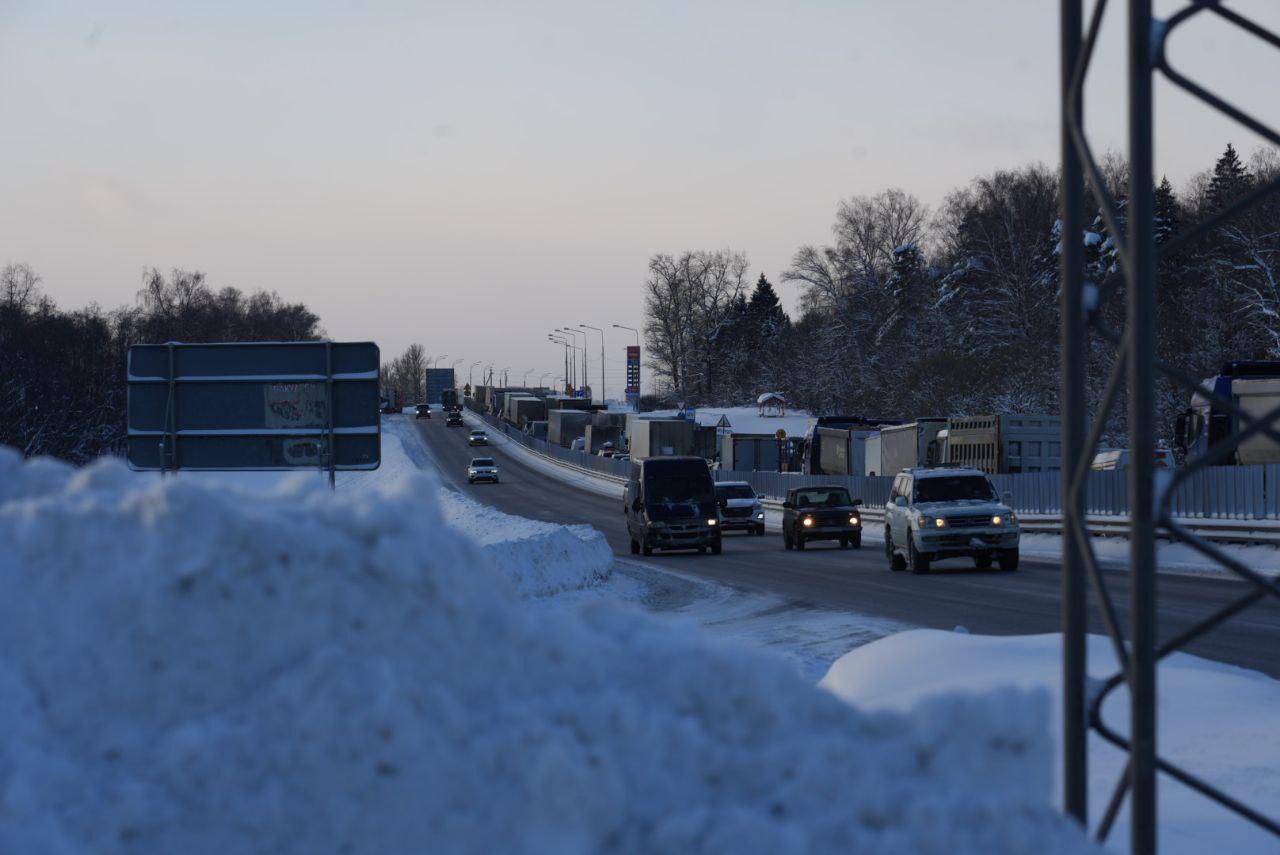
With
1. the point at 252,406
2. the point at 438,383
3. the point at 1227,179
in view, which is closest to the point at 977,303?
the point at 1227,179

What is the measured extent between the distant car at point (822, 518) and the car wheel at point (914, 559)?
1022cm

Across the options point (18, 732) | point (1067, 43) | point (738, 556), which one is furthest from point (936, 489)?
point (18, 732)

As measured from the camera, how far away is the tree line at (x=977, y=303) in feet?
199

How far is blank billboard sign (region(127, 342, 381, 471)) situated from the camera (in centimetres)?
1822

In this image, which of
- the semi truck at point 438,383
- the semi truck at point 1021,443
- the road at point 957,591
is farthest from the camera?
the semi truck at point 438,383

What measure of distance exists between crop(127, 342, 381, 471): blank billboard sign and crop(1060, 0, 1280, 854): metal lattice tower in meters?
14.4

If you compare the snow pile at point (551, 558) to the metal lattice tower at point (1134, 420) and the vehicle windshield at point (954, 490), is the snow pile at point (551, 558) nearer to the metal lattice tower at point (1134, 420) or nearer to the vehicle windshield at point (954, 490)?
the vehicle windshield at point (954, 490)

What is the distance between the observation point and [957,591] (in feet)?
77.2

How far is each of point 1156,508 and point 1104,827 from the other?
106cm

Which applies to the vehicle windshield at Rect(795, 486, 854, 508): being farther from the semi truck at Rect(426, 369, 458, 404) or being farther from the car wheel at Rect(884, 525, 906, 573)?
the semi truck at Rect(426, 369, 458, 404)

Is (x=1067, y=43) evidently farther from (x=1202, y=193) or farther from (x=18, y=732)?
(x=1202, y=193)

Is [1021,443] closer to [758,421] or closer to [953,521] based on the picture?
[953,521]

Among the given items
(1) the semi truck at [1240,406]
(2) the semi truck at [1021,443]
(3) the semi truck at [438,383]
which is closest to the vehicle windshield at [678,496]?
(2) the semi truck at [1021,443]

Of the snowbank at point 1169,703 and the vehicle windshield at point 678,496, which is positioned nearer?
the snowbank at point 1169,703
